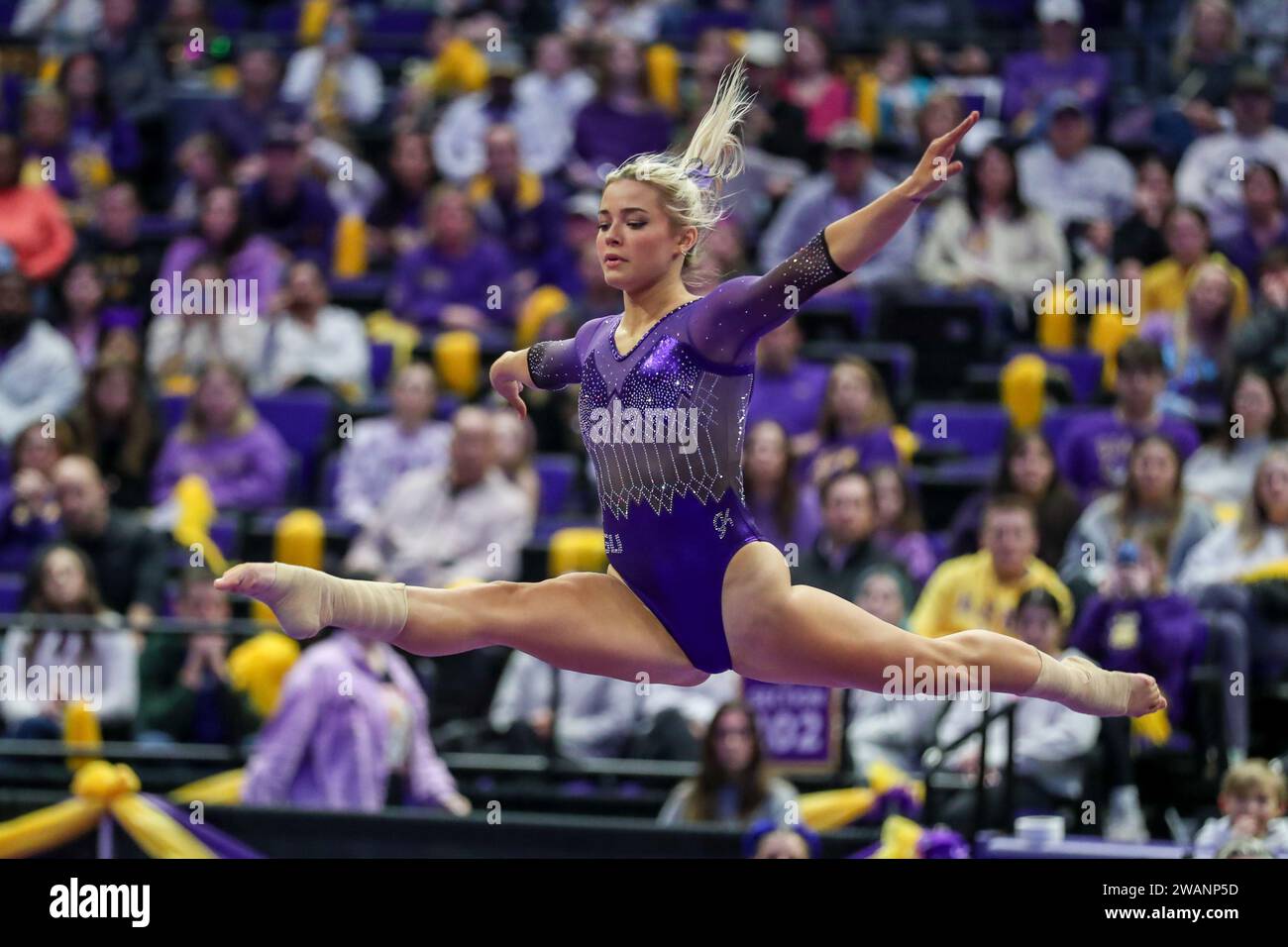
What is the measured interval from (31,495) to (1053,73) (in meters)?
5.49

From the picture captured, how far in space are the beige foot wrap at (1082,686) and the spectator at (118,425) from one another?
5.49 metres

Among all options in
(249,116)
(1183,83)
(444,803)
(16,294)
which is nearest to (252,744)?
(444,803)

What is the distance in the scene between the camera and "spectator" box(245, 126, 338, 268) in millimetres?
10844

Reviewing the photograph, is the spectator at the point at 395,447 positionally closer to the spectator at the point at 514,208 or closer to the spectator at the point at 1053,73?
the spectator at the point at 514,208

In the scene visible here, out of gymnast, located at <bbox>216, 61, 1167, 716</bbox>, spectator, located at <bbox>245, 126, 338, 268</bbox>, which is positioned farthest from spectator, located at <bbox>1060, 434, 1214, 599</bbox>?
spectator, located at <bbox>245, 126, 338, 268</bbox>

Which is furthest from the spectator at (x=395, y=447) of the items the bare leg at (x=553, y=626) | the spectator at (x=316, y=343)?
the bare leg at (x=553, y=626)

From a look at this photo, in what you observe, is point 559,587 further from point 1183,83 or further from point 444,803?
point 1183,83

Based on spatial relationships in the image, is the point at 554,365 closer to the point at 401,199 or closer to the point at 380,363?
the point at 380,363

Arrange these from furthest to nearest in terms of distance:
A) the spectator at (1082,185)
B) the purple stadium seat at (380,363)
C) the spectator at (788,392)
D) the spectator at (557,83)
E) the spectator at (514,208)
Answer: the spectator at (557,83) → the spectator at (514,208) → the spectator at (1082,185) → the purple stadium seat at (380,363) → the spectator at (788,392)

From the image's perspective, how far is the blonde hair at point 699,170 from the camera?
16.5 feet

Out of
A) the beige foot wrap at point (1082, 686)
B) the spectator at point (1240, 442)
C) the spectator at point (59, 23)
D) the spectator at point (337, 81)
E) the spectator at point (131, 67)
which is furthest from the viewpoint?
the spectator at point (59, 23)

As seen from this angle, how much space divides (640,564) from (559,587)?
20 cm

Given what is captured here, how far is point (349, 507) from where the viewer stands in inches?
363

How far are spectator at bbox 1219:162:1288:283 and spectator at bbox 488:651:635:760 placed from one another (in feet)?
11.7
